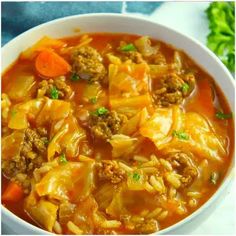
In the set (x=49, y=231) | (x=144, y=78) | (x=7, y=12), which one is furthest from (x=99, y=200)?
(x=7, y=12)

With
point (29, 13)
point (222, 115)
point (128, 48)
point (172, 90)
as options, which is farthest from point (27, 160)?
point (29, 13)

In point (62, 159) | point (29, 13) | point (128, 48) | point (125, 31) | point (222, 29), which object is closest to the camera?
point (62, 159)

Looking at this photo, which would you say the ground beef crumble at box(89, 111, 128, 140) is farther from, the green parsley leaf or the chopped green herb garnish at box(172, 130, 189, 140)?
the green parsley leaf

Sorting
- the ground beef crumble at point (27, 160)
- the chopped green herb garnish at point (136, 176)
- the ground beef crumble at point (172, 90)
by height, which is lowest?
the ground beef crumble at point (27, 160)

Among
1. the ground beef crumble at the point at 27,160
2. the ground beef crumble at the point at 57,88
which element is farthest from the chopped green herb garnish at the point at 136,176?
the ground beef crumble at the point at 57,88

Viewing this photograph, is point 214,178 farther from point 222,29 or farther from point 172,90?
point 222,29

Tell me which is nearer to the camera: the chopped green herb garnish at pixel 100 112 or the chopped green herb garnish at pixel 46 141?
the chopped green herb garnish at pixel 46 141

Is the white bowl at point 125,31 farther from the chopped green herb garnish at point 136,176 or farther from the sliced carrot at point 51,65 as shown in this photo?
the chopped green herb garnish at point 136,176
